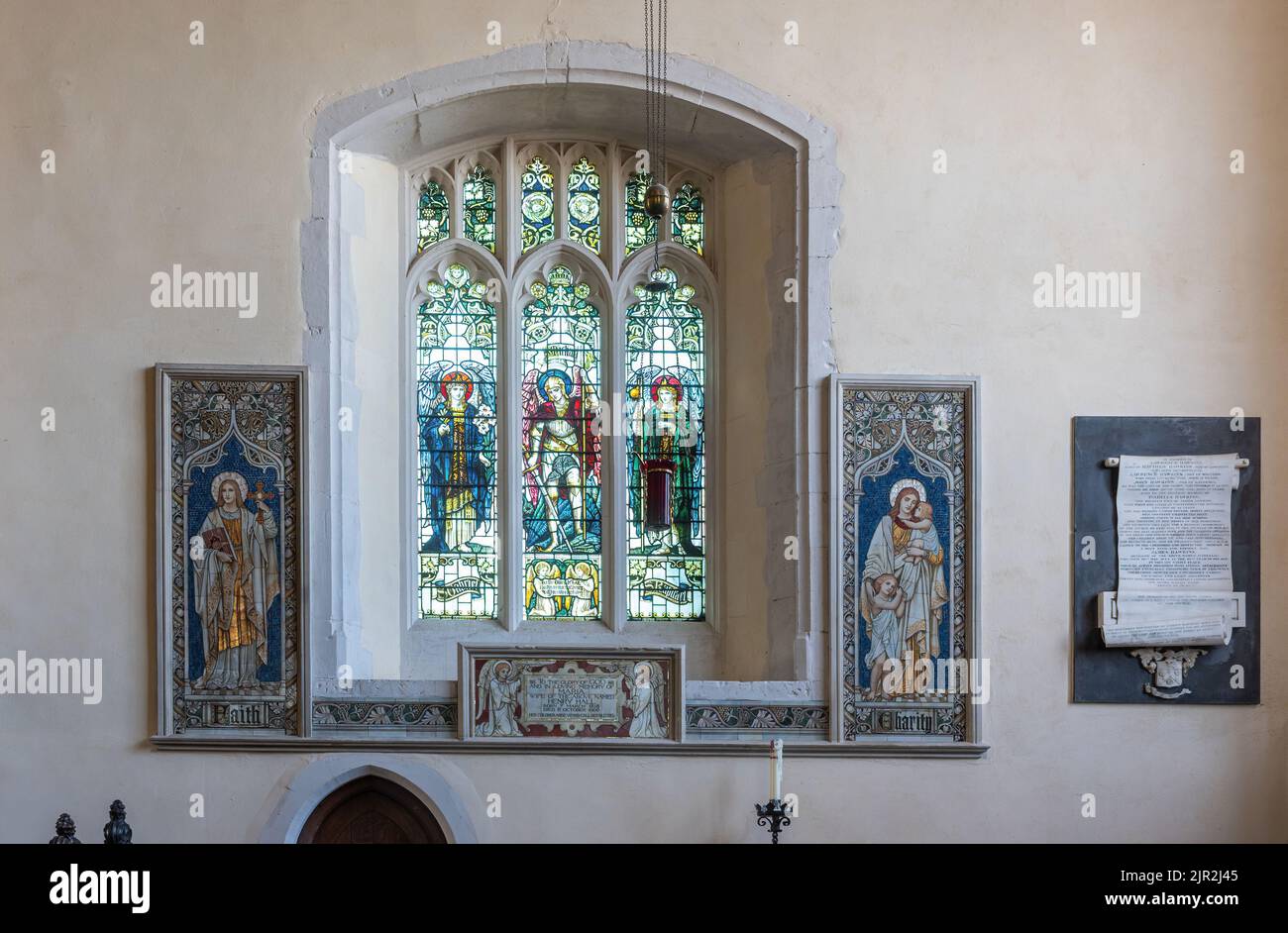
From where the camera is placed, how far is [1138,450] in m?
5.89

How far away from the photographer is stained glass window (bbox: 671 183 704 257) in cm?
662

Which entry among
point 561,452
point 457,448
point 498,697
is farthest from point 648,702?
point 457,448

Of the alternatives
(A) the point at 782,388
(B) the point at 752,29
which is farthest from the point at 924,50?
(A) the point at 782,388

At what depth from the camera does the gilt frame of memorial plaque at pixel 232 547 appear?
5801mm

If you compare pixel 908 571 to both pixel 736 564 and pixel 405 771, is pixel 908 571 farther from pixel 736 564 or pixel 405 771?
pixel 405 771

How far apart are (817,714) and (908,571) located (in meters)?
0.78

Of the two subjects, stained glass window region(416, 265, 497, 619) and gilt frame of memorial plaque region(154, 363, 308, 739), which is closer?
→ gilt frame of memorial plaque region(154, 363, 308, 739)

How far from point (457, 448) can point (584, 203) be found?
4.67 feet

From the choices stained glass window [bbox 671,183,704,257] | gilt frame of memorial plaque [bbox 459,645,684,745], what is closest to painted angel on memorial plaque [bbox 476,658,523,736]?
gilt frame of memorial plaque [bbox 459,645,684,745]

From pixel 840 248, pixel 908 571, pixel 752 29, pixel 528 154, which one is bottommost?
pixel 908 571

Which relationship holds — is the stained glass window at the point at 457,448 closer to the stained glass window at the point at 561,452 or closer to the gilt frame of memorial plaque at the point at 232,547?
the stained glass window at the point at 561,452

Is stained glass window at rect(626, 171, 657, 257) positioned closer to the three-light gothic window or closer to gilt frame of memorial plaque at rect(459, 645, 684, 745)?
the three-light gothic window

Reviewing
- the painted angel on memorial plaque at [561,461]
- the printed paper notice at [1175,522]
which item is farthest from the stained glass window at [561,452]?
the printed paper notice at [1175,522]

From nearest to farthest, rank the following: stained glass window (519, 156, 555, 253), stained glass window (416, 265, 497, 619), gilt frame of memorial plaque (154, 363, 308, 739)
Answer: gilt frame of memorial plaque (154, 363, 308, 739)
stained glass window (416, 265, 497, 619)
stained glass window (519, 156, 555, 253)
